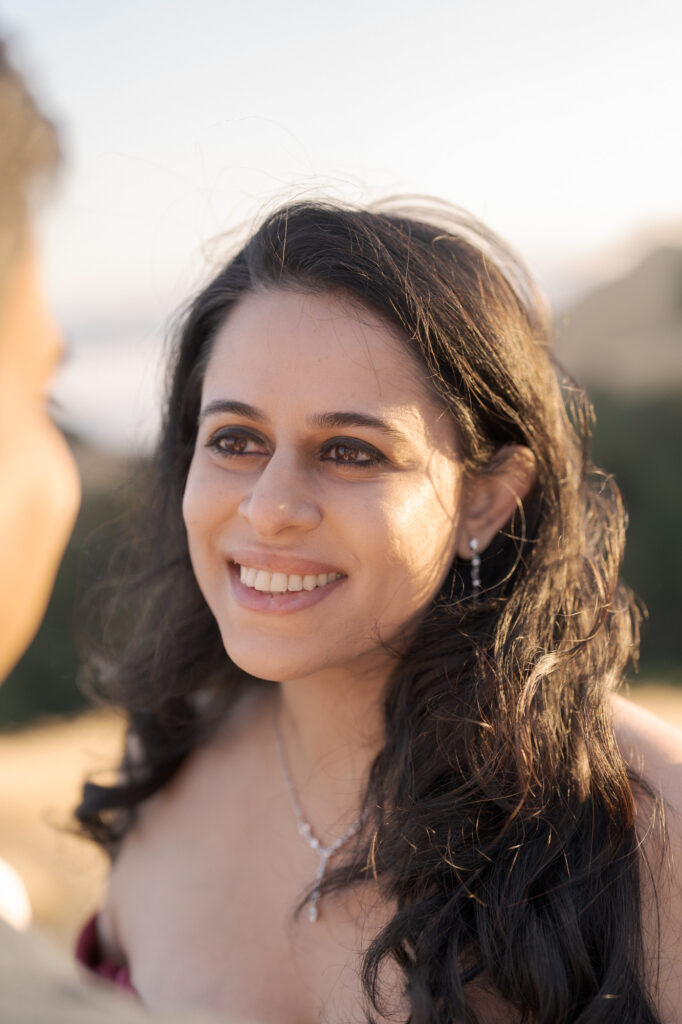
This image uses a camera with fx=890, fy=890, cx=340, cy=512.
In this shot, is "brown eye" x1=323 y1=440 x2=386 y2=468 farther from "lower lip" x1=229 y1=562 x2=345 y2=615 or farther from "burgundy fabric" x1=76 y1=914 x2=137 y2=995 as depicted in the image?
"burgundy fabric" x1=76 y1=914 x2=137 y2=995

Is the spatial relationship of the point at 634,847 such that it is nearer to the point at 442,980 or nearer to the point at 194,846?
the point at 442,980

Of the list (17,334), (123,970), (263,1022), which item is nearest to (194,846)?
(123,970)

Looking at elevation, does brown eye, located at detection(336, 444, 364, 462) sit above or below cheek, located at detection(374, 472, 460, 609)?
above

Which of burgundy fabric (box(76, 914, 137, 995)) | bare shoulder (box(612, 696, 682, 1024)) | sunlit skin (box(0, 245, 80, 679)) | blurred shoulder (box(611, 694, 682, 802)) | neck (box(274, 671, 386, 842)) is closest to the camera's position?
sunlit skin (box(0, 245, 80, 679))

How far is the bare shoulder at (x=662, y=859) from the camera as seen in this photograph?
65.7 inches

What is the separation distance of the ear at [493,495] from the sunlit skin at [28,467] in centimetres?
105

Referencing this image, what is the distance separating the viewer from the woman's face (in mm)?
1913

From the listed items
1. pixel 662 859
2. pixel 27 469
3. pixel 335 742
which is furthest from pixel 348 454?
pixel 662 859

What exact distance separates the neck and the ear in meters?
0.41

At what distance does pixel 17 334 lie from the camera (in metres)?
0.95

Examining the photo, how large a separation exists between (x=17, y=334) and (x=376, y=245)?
4.05ft

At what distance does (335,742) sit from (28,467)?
1336 mm

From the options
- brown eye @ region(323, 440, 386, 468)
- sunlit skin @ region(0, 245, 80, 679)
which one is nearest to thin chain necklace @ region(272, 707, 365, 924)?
brown eye @ region(323, 440, 386, 468)

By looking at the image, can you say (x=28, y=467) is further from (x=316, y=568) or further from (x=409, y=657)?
(x=409, y=657)
